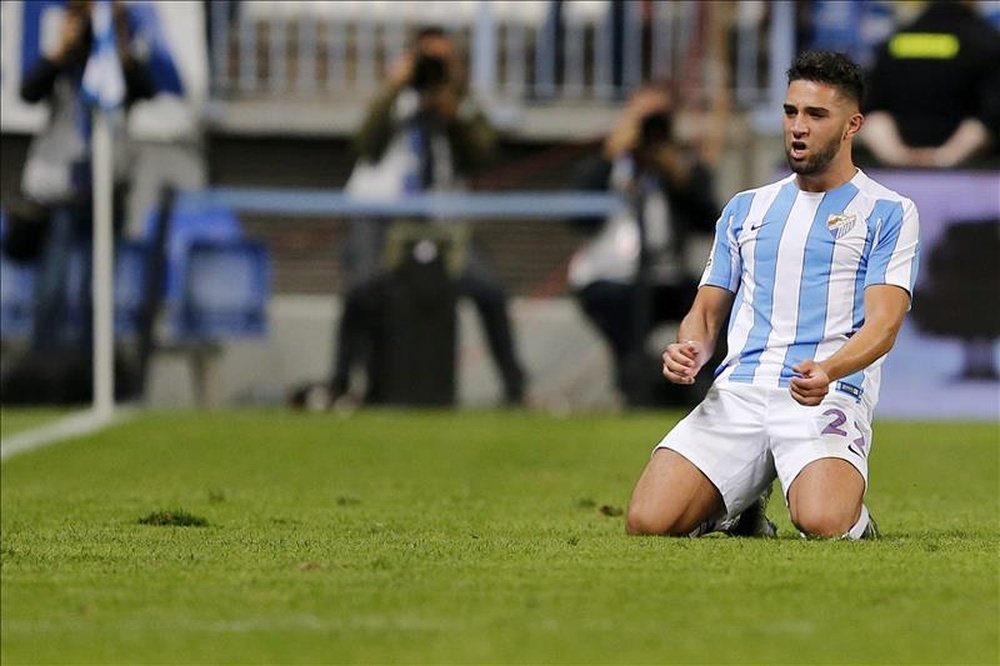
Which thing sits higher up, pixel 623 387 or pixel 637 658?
pixel 637 658

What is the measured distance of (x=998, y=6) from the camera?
64.5 ft

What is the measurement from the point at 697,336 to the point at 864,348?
63 centimetres

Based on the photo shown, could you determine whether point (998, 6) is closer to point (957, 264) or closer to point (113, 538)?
point (957, 264)

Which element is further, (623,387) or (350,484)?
(623,387)

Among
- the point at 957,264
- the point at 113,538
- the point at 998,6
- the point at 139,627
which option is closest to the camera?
the point at 139,627

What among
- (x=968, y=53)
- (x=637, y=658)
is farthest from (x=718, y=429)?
(x=968, y=53)

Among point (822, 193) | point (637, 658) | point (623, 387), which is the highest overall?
point (822, 193)

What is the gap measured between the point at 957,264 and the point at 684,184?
1989mm

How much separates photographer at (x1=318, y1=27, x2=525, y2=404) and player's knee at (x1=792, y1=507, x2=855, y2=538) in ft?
29.0

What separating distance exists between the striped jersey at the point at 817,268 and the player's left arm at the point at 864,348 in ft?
0.19

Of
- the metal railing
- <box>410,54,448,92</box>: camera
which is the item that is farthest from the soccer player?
the metal railing

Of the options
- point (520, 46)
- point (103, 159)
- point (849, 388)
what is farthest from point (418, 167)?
point (849, 388)

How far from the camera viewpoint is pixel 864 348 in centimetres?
759

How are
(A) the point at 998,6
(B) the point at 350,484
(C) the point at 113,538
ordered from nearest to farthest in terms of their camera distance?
(C) the point at 113,538, (B) the point at 350,484, (A) the point at 998,6
